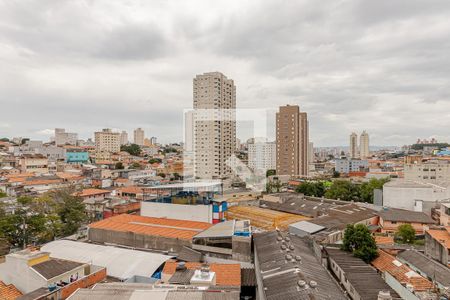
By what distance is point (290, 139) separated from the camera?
51.6 meters

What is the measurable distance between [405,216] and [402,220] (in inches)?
29.4

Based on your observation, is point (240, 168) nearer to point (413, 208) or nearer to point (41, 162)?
point (413, 208)

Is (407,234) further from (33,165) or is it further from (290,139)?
(33,165)

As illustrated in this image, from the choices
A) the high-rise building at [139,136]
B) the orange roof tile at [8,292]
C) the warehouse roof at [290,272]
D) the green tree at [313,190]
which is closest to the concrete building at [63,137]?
the high-rise building at [139,136]

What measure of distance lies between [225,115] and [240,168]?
314 inches

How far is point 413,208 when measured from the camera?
24.0 meters

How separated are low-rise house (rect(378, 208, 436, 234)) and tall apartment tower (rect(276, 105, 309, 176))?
3029 cm

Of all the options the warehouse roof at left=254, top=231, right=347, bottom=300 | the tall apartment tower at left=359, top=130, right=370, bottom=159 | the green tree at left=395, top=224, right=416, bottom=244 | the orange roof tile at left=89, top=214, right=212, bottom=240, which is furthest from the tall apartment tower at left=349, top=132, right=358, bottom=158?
the warehouse roof at left=254, top=231, right=347, bottom=300

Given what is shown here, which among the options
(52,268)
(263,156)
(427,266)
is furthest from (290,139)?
(52,268)

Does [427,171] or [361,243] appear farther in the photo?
[427,171]

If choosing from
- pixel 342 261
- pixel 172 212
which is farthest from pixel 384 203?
pixel 172 212

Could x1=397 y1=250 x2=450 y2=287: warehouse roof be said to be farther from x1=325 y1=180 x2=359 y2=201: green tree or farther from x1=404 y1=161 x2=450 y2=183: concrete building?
x1=404 y1=161 x2=450 y2=183: concrete building

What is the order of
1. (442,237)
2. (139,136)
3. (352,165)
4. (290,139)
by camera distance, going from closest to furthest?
1. (442,237)
2. (290,139)
3. (352,165)
4. (139,136)

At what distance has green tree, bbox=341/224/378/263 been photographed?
43.8ft
